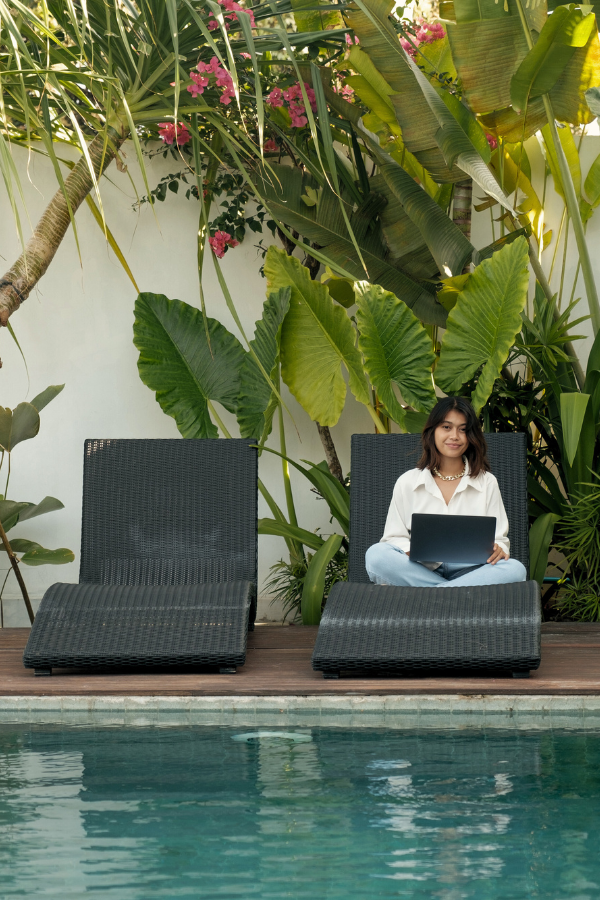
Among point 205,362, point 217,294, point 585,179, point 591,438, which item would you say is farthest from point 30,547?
point 585,179

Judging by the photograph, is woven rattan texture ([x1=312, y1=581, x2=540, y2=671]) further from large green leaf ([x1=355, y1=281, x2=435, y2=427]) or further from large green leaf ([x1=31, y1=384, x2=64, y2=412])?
large green leaf ([x1=31, y1=384, x2=64, y2=412])

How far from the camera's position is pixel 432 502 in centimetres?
387

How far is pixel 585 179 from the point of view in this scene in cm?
534

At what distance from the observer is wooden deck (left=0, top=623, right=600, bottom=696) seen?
296 centimetres

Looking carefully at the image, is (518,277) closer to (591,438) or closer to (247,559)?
(591,438)

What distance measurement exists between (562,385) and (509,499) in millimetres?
1104

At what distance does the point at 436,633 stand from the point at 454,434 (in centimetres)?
95

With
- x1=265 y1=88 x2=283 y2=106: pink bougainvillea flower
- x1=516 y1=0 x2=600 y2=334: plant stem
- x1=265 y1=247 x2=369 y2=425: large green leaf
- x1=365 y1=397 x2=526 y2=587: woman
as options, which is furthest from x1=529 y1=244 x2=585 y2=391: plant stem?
x1=265 y1=88 x2=283 y2=106: pink bougainvillea flower

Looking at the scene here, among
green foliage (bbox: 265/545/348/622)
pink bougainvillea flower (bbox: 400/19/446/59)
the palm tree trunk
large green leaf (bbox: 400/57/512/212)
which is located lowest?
green foliage (bbox: 265/545/348/622)

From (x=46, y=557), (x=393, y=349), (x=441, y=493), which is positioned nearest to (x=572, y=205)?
(x=393, y=349)

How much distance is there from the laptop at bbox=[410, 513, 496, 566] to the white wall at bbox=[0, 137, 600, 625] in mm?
1987

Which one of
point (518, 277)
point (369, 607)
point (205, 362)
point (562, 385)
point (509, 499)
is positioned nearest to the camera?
point (369, 607)

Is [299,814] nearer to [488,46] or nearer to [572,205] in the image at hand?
[572,205]

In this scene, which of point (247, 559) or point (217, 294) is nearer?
point (247, 559)
